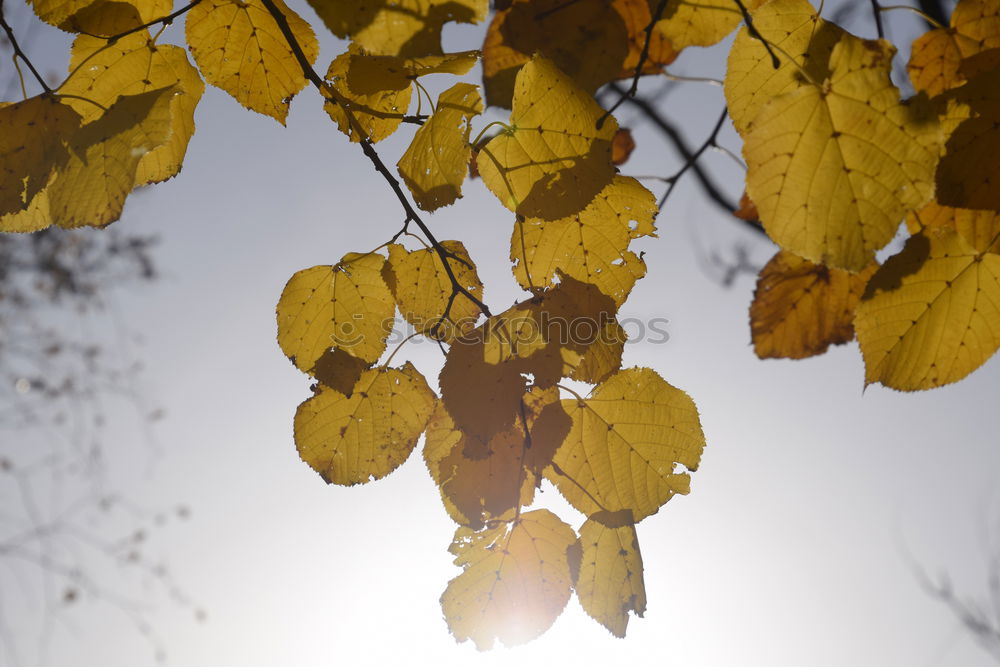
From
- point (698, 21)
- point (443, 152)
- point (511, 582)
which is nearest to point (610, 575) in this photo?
point (511, 582)

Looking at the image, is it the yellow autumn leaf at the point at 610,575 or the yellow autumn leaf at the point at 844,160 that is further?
the yellow autumn leaf at the point at 610,575

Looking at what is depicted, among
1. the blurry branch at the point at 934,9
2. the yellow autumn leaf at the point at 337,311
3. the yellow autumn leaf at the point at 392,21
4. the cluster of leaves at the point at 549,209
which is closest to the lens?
A: the yellow autumn leaf at the point at 392,21

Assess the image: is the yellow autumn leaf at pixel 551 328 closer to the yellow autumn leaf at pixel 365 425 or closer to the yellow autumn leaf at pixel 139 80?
the yellow autumn leaf at pixel 365 425

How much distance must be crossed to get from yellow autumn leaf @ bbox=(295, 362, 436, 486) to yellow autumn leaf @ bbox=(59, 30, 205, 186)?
0.40 metres

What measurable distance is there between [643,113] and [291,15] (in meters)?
1.99

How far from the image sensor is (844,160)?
2.11 feet

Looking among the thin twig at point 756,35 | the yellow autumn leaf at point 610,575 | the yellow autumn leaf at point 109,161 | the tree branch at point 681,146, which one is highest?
the tree branch at point 681,146

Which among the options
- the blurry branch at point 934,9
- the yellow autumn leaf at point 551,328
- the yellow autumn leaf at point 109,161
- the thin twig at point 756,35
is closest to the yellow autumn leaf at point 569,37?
the thin twig at point 756,35

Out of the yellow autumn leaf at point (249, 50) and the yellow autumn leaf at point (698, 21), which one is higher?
the yellow autumn leaf at point (249, 50)

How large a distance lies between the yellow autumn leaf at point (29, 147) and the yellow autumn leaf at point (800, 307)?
3.21 ft

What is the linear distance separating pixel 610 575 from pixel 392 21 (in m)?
0.81

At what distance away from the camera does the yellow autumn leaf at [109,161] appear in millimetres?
698

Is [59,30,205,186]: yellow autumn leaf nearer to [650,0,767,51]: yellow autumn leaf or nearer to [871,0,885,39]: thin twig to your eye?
[650,0,767,51]: yellow autumn leaf

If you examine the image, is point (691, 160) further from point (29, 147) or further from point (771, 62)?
point (29, 147)
